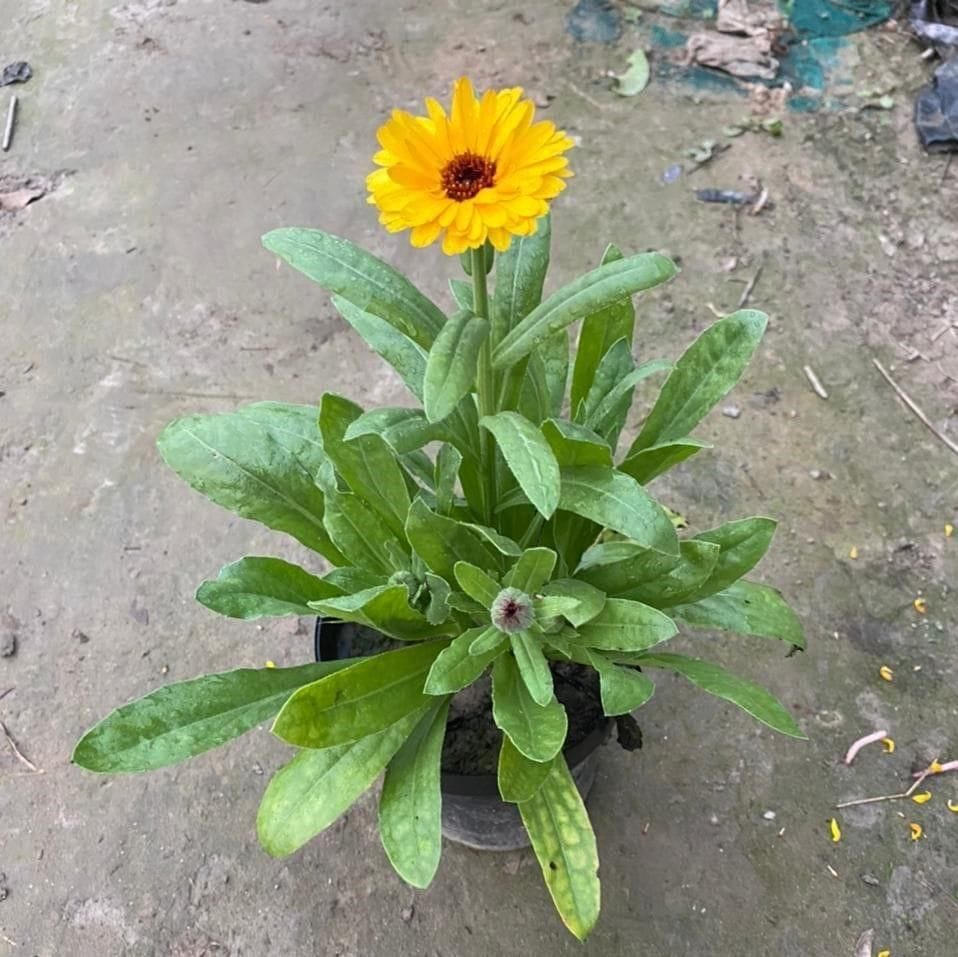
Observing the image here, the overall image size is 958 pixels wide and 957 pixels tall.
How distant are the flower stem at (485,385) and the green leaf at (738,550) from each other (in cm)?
31

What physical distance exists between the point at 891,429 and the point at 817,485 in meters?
0.26

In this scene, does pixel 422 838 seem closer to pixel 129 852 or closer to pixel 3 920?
pixel 129 852

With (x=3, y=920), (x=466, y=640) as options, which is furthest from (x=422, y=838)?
(x=3, y=920)

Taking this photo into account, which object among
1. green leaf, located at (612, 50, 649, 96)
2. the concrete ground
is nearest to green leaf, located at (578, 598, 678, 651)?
the concrete ground

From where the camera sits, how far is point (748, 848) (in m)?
1.73

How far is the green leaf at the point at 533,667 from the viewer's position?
1149mm

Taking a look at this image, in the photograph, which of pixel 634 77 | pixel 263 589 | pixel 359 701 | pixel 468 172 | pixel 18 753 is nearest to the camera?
pixel 468 172

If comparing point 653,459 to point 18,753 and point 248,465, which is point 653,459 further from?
point 18,753

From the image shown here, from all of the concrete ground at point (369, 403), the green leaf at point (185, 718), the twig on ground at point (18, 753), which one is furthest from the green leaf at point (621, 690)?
the twig on ground at point (18, 753)

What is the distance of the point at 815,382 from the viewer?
2.34 m

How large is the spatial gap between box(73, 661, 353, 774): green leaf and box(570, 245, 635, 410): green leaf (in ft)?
1.79

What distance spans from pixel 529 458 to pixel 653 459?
1.07 ft

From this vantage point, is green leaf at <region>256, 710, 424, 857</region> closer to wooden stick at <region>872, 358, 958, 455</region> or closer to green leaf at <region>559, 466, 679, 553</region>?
green leaf at <region>559, 466, 679, 553</region>

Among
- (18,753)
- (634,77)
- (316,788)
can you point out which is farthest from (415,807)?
(634,77)
